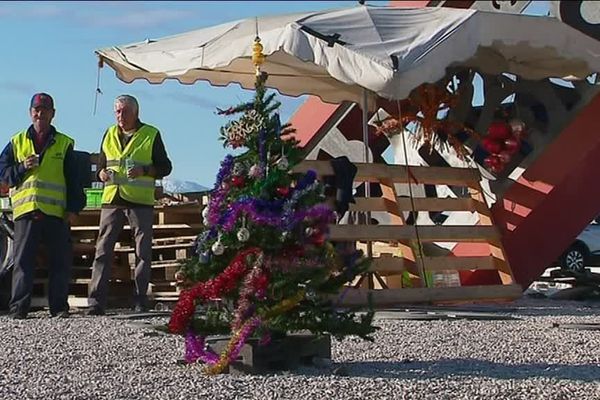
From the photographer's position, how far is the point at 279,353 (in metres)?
6.82

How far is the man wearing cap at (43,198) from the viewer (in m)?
10.8

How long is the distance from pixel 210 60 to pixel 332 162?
1.56 meters

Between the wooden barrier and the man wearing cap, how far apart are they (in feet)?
7.33

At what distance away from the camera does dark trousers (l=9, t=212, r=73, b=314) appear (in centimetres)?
1070

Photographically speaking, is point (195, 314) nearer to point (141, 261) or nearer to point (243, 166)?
point (243, 166)

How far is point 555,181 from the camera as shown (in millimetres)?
13117

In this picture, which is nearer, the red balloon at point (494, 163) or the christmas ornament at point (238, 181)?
the christmas ornament at point (238, 181)

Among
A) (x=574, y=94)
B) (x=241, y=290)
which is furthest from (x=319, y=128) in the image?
(x=241, y=290)

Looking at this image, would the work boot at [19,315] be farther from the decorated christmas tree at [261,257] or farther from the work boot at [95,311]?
the decorated christmas tree at [261,257]

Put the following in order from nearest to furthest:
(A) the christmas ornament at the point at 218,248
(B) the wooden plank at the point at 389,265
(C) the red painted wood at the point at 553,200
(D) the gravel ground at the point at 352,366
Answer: (D) the gravel ground at the point at 352,366
(A) the christmas ornament at the point at 218,248
(B) the wooden plank at the point at 389,265
(C) the red painted wood at the point at 553,200

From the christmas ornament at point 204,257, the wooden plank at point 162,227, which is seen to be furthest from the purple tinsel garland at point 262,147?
the wooden plank at point 162,227

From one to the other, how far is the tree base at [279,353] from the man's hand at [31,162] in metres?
4.39

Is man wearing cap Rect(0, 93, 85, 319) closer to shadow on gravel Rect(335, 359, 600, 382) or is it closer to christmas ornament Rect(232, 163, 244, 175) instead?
christmas ornament Rect(232, 163, 244, 175)

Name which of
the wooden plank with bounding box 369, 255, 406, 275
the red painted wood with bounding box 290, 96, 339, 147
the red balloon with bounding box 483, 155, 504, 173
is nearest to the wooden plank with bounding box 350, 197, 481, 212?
the wooden plank with bounding box 369, 255, 406, 275
